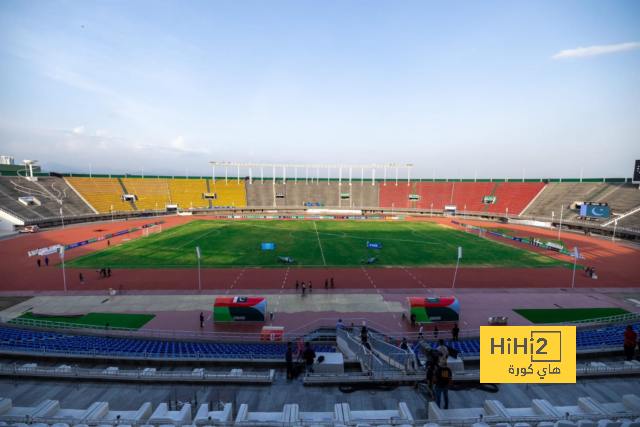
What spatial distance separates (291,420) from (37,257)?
46.2m

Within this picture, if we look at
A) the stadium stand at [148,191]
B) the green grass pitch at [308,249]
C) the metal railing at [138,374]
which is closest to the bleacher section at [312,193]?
the stadium stand at [148,191]

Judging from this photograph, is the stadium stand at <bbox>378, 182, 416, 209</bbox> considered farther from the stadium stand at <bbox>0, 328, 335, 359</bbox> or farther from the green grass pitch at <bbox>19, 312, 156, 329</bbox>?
the stadium stand at <bbox>0, 328, 335, 359</bbox>

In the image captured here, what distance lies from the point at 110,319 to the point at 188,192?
249ft

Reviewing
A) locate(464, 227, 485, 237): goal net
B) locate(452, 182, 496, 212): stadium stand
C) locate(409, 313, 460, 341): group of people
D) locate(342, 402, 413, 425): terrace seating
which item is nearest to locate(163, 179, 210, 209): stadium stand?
locate(464, 227, 485, 237): goal net

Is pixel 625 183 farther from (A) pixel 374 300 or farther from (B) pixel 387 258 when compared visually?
(A) pixel 374 300

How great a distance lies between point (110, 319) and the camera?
21.1m

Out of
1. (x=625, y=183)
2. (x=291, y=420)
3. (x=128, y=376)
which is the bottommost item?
(x=128, y=376)

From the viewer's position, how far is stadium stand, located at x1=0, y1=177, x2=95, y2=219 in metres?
58.1

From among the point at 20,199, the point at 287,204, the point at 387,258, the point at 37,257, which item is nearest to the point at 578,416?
the point at 387,258

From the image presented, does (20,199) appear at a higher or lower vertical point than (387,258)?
higher

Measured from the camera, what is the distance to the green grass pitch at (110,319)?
20391 mm

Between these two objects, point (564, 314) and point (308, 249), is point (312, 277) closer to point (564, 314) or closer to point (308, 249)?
point (308, 249)

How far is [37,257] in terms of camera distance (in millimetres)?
36875

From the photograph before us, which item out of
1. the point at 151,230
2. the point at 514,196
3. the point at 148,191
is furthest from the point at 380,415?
the point at 148,191
